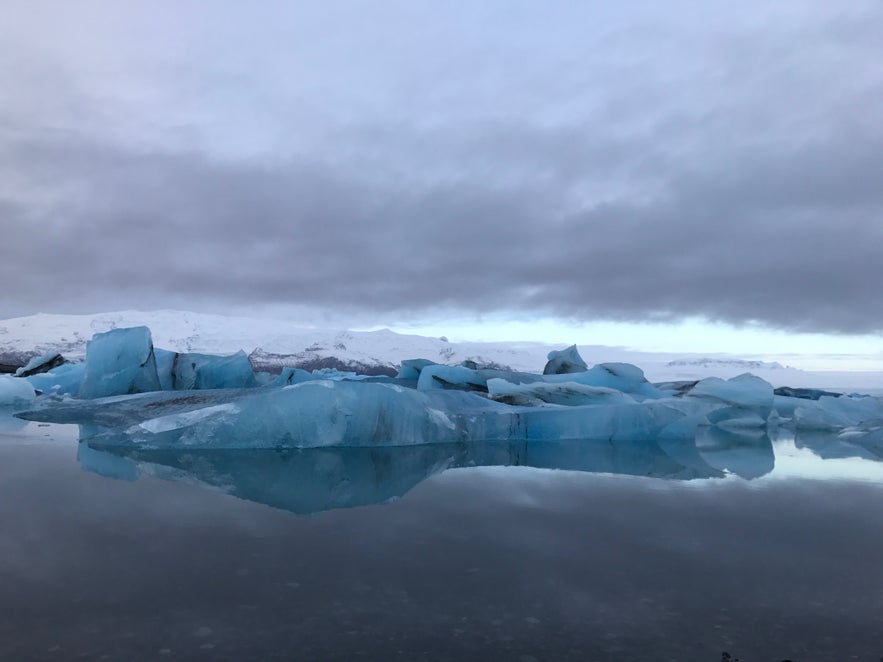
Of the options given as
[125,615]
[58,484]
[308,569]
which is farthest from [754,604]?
[58,484]

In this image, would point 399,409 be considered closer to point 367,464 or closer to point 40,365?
point 367,464

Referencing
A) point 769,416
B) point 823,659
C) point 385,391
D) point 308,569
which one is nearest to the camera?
point 823,659

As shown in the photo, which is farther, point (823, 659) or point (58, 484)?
point (58, 484)

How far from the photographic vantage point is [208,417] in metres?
5.57

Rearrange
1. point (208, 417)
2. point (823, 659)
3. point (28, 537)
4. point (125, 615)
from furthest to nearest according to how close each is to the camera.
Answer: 1. point (208, 417)
2. point (28, 537)
3. point (125, 615)
4. point (823, 659)

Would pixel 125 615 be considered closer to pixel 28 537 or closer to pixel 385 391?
pixel 28 537

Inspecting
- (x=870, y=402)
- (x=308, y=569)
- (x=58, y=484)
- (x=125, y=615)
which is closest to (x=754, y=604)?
(x=308, y=569)

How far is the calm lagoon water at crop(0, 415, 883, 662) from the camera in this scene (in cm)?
166

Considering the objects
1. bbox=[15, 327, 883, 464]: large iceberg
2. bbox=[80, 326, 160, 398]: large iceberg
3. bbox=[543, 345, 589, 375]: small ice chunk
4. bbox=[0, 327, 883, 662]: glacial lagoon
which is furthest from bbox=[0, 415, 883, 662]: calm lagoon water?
bbox=[543, 345, 589, 375]: small ice chunk

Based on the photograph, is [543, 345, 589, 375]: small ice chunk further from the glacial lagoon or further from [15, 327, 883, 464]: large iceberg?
the glacial lagoon

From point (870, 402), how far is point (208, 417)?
1052cm

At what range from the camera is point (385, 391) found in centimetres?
630

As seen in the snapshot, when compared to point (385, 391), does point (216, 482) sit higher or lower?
lower

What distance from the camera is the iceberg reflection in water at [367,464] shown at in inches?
146
